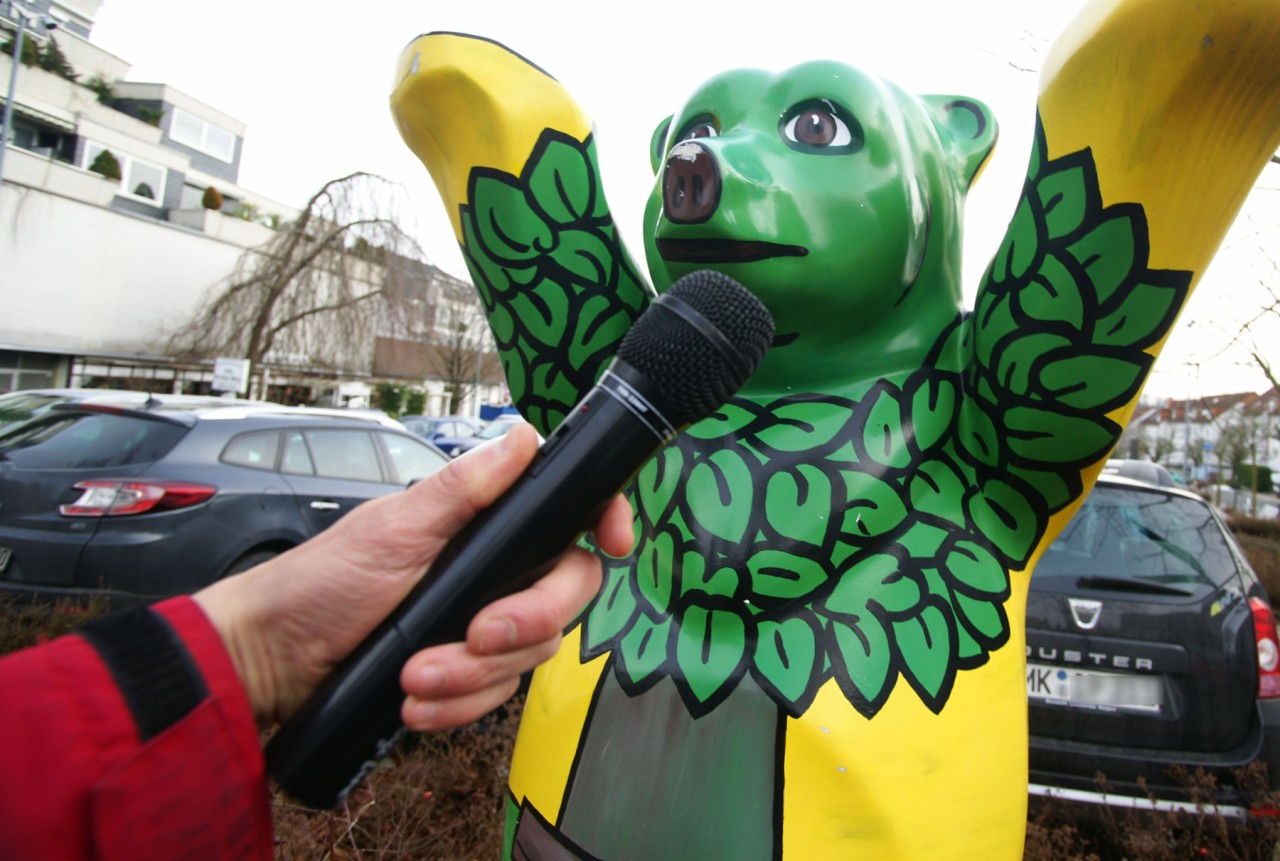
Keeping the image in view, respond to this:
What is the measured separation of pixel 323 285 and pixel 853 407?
1401 centimetres

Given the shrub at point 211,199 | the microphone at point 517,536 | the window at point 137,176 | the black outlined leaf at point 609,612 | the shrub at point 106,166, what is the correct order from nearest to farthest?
1. the microphone at point 517,536
2. the black outlined leaf at point 609,612
3. the shrub at point 106,166
4. the window at point 137,176
5. the shrub at point 211,199

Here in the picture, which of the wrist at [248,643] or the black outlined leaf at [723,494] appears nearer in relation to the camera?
the wrist at [248,643]

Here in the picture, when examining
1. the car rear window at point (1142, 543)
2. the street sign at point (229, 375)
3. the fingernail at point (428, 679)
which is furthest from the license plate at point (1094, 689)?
the street sign at point (229, 375)

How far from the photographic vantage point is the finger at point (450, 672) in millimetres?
747

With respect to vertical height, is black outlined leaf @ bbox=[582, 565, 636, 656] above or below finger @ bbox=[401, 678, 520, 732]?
below

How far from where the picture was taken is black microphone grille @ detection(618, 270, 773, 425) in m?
0.79

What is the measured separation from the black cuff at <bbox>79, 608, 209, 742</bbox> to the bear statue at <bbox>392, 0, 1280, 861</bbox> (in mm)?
669

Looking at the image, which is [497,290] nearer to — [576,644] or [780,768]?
[576,644]

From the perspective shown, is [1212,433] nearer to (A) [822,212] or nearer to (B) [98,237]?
(B) [98,237]

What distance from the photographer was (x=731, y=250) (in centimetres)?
119

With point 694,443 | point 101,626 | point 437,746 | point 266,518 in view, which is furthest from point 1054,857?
point 266,518

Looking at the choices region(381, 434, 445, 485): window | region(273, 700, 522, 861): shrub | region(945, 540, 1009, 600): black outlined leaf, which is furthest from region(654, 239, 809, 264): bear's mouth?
region(381, 434, 445, 485): window

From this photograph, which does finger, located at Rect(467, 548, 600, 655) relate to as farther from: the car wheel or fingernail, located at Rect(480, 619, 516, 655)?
the car wheel

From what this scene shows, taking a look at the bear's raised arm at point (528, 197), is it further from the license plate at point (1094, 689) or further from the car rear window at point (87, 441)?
the car rear window at point (87, 441)
